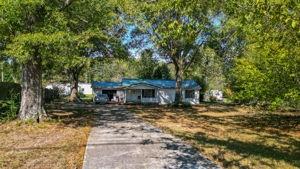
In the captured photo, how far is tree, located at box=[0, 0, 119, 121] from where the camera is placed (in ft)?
60.7

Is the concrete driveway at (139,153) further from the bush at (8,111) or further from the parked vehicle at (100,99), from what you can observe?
the parked vehicle at (100,99)

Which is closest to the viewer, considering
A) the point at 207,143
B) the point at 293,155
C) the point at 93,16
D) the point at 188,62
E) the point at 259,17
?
the point at 259,17

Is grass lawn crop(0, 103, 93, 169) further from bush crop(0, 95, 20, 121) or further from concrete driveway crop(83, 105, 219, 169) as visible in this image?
bush crop(0, 95, 20, 121)

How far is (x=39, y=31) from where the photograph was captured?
1942 centimetres

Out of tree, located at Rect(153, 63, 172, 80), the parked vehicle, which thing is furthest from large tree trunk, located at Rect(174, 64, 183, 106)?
tree, located at Rect(153, 63, 172, 80)

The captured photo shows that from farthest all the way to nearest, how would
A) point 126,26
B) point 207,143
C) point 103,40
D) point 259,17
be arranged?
Result: point 126,26
point 103,40
point 207,143
point 259,17

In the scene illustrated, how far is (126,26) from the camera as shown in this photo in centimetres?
4472

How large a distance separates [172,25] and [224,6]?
5.89 feet

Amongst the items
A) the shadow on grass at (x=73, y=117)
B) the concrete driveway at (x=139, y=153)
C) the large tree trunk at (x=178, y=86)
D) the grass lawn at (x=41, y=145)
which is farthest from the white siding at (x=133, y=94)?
the concrete driveway at (x=139, y=153)

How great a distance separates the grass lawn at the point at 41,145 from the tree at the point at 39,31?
211 centimetres


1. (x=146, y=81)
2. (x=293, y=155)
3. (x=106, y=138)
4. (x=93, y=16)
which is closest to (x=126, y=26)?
(x=146, y=81)

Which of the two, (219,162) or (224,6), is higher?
(224,6)

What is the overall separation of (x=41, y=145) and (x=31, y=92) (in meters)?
8.35

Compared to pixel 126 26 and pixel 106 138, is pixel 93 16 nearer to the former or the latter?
pixel 106 138
